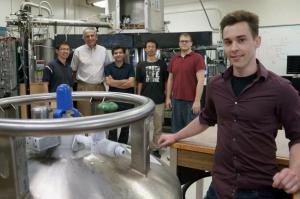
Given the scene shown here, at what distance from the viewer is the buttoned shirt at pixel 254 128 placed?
117cm

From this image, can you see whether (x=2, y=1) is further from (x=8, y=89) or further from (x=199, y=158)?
(x=199, y=158)

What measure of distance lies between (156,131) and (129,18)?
256cm

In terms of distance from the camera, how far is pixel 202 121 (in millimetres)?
1437

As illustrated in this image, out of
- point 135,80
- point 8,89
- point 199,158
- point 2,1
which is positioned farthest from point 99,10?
point 199,158

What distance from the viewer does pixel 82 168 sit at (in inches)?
31.4

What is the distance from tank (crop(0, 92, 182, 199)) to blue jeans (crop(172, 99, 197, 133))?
256 centimetres

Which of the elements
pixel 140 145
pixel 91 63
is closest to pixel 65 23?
pixel 91 63

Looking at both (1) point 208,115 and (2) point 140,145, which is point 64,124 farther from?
(1) point 208,115

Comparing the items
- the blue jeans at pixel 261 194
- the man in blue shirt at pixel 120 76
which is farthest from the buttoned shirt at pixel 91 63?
the blue jeans at pixel 261 194

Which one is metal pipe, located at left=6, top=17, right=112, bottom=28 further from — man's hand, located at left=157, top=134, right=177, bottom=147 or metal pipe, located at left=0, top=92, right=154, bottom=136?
metal pipe, located at left=0, top=92, right=154, bottom=136

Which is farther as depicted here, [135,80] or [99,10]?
[99,10]

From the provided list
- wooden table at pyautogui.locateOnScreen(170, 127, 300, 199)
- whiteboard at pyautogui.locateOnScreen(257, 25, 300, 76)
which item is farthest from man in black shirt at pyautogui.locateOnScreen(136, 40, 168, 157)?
whiteboard at pyautogui.locateOnScreen(257, 25, 300, 76)

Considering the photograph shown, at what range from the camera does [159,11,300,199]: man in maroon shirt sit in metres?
1.18

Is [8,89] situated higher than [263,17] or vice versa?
[263,17]
